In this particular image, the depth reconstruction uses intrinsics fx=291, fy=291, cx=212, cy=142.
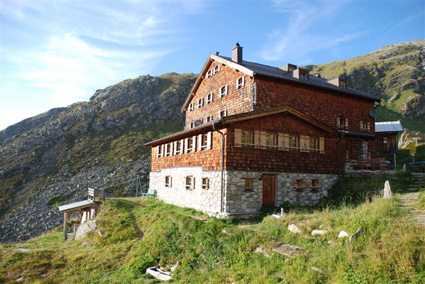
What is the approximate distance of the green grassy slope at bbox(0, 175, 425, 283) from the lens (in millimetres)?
7945

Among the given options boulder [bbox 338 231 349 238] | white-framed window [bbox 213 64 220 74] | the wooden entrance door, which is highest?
white-framed window [bbox 213 64 220 74]

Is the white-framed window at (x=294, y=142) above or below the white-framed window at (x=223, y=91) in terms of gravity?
below

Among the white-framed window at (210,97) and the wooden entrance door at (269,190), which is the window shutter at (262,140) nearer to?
the wooden entrance door at (269,190)

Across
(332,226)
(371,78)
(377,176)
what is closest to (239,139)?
(332,226)

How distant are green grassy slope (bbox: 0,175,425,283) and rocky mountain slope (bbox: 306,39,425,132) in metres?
53.5

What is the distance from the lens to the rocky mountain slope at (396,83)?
64.6 m

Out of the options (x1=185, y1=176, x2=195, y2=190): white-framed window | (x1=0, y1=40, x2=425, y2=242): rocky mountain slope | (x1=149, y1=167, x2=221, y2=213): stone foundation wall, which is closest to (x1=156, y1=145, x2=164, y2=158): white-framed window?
(x1=149, y1=167, x2=221, y2=213): stone foundation wall

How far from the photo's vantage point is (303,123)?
2067cm

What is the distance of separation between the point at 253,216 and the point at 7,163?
55.9 m

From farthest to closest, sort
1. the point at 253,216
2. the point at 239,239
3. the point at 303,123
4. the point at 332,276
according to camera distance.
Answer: the point at 303,123, the point at 253,216, the point at 239,239, the point at 332,276

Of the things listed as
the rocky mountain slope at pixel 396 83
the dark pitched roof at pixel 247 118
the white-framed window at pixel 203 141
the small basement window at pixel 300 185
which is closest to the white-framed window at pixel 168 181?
the dark pitched roof at pixel 247 118

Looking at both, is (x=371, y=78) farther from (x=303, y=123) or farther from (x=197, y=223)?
(x=197, y=223)

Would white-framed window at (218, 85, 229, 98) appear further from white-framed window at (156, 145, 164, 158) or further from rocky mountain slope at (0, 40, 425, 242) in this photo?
rocky mountain slope at (0, 40, 425, 242)

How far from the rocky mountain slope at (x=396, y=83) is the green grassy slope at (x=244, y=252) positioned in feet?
175
